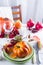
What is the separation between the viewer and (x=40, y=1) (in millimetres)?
1875

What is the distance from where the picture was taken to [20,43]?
1.01 meters

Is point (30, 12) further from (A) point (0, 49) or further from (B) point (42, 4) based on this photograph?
(A) point (0, 49)

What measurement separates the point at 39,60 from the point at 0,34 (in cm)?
39

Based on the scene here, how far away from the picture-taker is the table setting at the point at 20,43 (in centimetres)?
96

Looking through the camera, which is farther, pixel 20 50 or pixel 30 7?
pixel 30 7

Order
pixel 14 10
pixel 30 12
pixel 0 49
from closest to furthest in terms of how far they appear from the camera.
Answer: pixel 0 49 < pixel 14 10 < pixel 30 12

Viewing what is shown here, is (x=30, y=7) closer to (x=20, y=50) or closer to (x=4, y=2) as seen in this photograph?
(x=4, y=2)

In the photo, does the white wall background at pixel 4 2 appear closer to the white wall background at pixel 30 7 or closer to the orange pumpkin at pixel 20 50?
the white wall background at pixel 30 7

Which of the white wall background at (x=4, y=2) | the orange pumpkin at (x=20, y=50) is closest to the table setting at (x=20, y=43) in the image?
the orange pumpkin at (x=20, y=50)

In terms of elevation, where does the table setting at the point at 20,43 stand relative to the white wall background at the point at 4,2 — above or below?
below

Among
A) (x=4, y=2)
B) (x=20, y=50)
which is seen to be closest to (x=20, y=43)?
(x=20, y=50)

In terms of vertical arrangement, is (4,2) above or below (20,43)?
above

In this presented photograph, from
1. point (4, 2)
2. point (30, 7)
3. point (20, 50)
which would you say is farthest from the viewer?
point (30, 7)

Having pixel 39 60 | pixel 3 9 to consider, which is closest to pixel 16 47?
pixel 39 60
